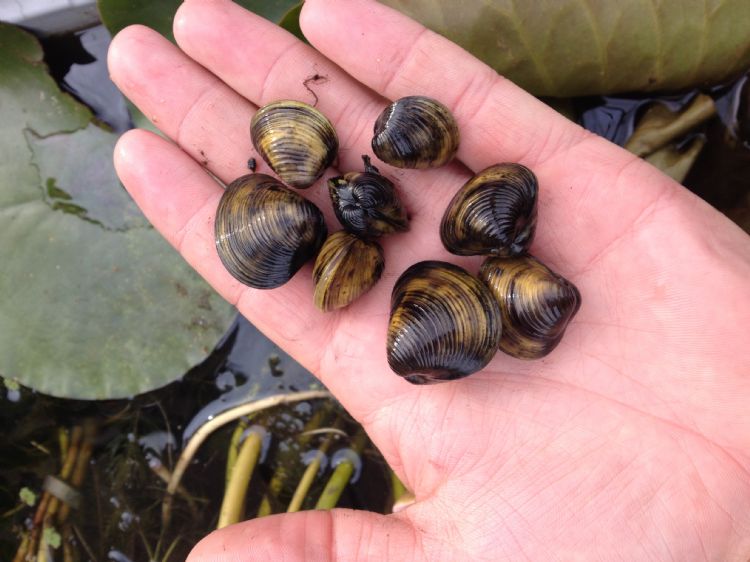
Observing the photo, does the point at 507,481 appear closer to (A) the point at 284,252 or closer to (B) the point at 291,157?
(A) the point at 284,252

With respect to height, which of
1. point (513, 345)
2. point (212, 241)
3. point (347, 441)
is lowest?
point (347, 441)

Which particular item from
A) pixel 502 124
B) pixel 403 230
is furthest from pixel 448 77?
pixel 403 230

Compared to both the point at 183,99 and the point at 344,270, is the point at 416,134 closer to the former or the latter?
the point at 344,270

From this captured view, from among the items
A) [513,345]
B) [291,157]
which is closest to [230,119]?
[291,157]

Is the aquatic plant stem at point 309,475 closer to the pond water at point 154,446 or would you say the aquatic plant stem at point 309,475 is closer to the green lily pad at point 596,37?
the pond water at point 154,446

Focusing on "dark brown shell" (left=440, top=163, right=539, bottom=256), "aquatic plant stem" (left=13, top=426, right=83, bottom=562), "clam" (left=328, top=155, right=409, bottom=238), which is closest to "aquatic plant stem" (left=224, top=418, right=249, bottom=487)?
"aquatic plant stem" (left=13, top=426, right=83, bottom=562)
